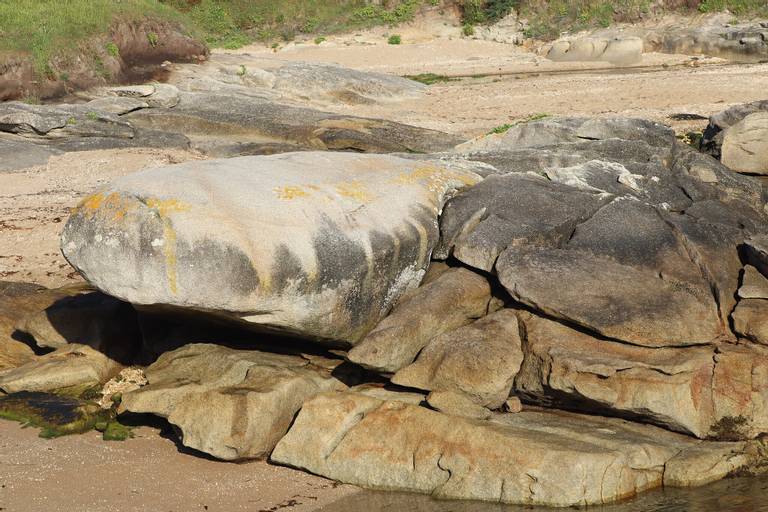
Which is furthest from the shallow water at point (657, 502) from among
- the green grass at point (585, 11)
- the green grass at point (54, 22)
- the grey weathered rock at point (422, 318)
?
the green grass at point (585, 11)

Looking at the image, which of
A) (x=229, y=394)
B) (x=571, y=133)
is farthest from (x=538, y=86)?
(x=229, y=394)

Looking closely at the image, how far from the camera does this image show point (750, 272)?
9.71 meters

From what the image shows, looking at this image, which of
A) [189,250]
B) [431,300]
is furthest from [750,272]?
[189,250]

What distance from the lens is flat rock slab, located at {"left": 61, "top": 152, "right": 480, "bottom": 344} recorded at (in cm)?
A: 887

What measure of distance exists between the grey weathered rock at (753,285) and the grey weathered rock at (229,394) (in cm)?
397

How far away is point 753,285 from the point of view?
9477 millimetres

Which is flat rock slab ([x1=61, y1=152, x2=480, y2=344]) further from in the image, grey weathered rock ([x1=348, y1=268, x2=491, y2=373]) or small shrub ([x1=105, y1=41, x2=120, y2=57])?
small shrub ([x1=105, y1=41, x2=120, y2=57])

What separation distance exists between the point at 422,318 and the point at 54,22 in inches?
760

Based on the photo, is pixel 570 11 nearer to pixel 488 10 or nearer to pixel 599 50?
pixel 488 10

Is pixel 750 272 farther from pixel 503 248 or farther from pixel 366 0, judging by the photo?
pixel 366 0

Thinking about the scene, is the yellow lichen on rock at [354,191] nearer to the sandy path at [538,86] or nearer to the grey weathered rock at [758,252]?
the grey weathered rock at [758,252]

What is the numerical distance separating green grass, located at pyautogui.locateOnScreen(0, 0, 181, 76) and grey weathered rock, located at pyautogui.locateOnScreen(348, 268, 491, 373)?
17.2 meters

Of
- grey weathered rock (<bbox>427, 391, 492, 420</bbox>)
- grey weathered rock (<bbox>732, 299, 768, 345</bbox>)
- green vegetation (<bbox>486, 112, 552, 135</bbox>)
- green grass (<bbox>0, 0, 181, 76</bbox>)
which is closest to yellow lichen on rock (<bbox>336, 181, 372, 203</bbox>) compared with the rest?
grey weathered rock (<bbox>427, 391, 492, 420</bbox>)

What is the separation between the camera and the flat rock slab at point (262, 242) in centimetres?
887
